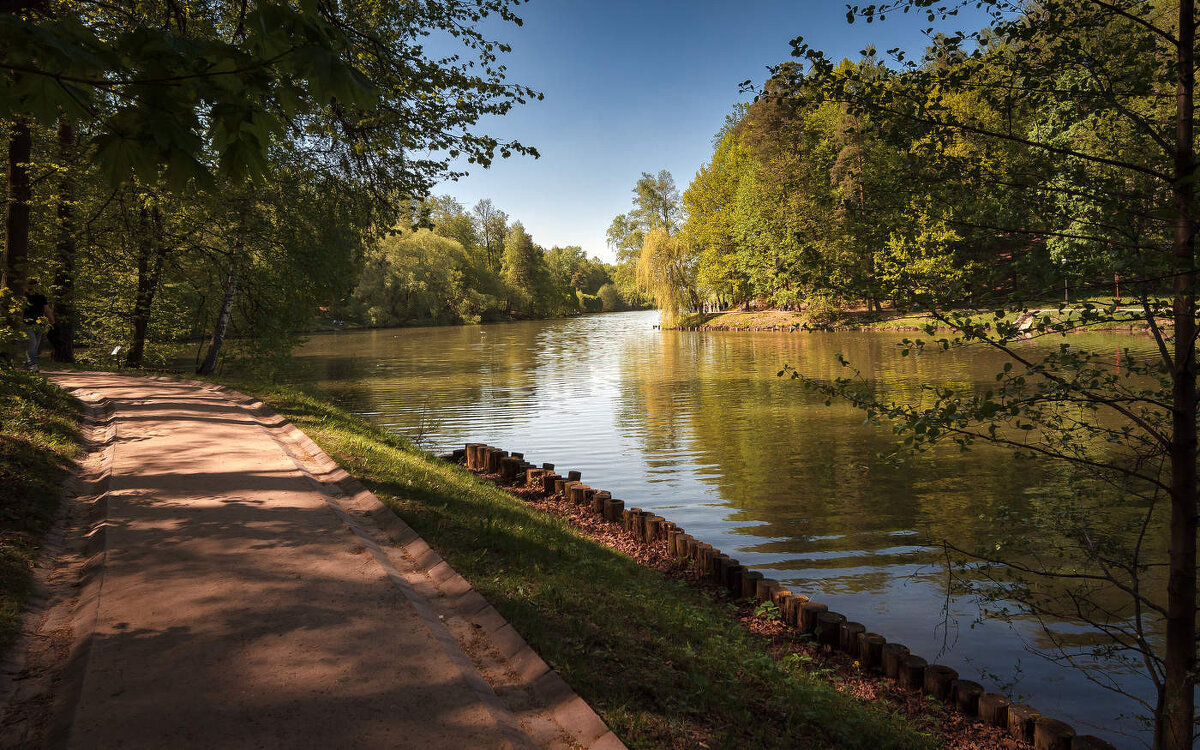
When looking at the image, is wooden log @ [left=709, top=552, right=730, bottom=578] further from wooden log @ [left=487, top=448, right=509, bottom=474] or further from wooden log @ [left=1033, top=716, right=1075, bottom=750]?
wooden log @ [left=487, top=448, right=509, bottom=474]

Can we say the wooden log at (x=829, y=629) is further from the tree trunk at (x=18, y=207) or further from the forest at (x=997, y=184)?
the tree trunk at (x=18, y=207)

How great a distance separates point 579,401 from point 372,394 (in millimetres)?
7999

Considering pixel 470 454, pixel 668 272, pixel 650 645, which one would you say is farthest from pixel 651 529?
pixel 668 272

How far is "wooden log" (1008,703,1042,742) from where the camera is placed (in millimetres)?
4316

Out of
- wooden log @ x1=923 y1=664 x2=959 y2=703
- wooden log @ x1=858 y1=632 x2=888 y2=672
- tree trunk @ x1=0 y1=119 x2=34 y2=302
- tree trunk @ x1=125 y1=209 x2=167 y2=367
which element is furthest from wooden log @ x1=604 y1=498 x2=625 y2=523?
tree trunk @ x1=125 y1=209 x2=167 y2=367

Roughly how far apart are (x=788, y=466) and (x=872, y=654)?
688 cm

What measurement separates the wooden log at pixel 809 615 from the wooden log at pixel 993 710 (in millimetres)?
1402

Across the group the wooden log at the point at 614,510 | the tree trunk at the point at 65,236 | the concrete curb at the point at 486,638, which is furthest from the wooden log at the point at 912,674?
the tree trunk at the point at 65,236

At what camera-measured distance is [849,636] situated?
5.48 meters

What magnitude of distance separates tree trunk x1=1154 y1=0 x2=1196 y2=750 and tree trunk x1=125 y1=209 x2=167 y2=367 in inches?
648

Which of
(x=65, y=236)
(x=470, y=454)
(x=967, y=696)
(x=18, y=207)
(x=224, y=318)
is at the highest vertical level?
(x=65, y=236)

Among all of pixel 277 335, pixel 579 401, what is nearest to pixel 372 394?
pixel 277 335

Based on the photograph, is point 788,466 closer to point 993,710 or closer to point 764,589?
point 764,589

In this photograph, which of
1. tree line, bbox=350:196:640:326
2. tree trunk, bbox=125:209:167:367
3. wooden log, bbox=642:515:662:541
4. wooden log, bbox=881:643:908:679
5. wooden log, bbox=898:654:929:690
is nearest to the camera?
wooden log, bbox=898:654:929:690
